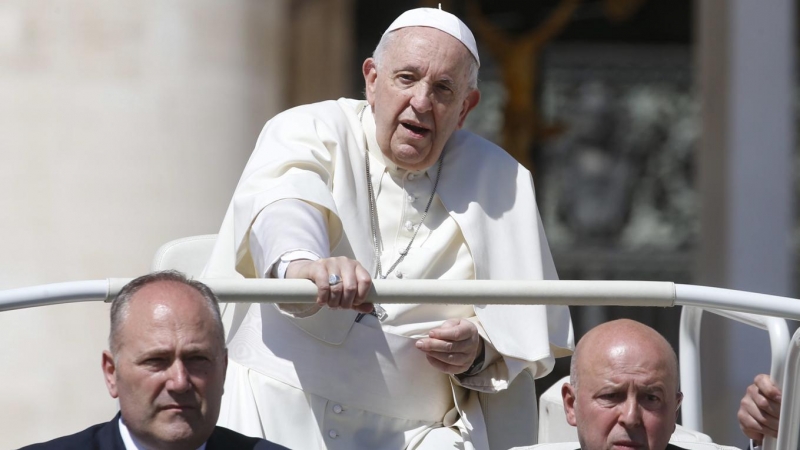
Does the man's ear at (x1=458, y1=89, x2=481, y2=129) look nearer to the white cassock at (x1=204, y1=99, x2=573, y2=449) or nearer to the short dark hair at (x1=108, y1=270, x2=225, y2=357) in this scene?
the white cassock at (x1=204, y1=99, x2=573, y2=449)

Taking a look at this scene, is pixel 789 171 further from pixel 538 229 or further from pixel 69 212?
pixel 538 229

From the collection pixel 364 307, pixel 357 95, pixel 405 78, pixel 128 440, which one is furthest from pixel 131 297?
pixel 357 95

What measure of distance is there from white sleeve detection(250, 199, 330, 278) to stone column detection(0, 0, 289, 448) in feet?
8.12

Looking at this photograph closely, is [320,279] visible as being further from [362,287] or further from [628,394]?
[628,394]

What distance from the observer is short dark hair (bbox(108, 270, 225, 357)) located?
304 centimetres

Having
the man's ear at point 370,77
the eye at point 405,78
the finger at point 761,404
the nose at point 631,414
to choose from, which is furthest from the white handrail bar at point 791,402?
the man's ear at point 370,77

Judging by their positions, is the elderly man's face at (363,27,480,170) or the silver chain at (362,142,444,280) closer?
the elderly man's face at (363,27,480,170)

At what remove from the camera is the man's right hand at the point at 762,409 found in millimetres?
3607

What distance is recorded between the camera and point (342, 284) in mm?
3273

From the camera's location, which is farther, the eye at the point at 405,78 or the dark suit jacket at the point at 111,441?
the eye at the point at 405,78

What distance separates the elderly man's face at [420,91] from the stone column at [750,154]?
4.79 meters

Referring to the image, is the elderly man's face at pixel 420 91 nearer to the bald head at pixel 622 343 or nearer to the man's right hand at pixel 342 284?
the man's right hand at pixel 342 284

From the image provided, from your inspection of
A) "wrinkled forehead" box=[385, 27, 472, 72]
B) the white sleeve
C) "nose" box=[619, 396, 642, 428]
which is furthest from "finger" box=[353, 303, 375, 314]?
"wrinkled forehead" box=[385, 27, 472, 72]

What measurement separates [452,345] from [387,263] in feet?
1.33
